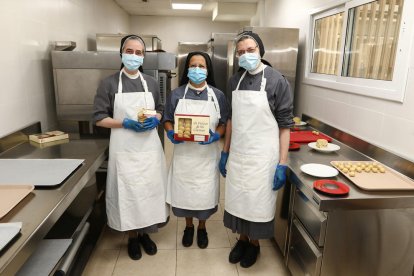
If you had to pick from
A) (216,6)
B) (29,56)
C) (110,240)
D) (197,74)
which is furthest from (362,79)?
(216,6)

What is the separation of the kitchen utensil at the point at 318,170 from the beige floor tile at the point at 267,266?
738 millimetres

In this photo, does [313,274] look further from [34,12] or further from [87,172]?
[34,12]

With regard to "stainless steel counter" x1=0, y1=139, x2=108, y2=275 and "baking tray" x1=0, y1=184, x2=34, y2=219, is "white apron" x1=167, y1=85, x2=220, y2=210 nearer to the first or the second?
"stainless steel counter" x1=0, y1=139, x2=108, y2=275

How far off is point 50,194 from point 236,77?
1.17 meters

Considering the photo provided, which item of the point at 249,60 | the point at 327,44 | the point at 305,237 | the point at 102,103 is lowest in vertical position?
the point at 305,237

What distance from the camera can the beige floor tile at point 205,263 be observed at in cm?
195

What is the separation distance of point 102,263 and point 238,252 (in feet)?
2.90

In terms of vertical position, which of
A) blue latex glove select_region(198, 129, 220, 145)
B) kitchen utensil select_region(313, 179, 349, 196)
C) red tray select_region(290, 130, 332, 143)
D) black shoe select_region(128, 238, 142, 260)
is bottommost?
black shoe select_region(128, 238, 142, 260)

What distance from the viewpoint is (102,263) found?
202cm

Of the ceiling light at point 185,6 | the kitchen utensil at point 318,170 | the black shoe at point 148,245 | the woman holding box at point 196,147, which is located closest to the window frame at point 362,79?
the kitchen utensil at point 318,170

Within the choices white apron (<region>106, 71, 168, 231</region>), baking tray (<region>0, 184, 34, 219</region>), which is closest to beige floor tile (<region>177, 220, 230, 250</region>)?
white apron (<region>106, 71, 168, 231</region>)

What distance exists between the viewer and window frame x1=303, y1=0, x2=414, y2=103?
1.63 metres

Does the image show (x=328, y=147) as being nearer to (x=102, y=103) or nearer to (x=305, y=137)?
(x=305, y=137)

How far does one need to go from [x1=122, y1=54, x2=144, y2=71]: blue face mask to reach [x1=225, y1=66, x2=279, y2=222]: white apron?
58 cm
